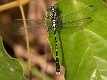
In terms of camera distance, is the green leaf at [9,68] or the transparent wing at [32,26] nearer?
the green leaf at [9,68]

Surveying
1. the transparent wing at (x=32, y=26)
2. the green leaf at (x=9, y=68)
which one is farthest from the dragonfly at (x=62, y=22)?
the green leaf at (x=9, y=68)

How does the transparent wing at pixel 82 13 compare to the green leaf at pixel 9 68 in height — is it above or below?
above

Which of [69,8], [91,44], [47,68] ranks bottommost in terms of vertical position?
[47,68]

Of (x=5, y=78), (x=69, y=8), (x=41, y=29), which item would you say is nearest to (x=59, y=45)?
(x=69, y=8)

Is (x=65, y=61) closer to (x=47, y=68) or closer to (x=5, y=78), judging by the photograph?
(x=5, y=78)

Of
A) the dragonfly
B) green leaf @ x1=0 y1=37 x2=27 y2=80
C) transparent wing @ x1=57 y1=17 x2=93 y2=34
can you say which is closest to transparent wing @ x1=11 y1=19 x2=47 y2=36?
the dragonfly

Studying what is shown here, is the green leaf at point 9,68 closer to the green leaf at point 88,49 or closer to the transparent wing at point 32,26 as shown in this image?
the green leaf at point 88,49

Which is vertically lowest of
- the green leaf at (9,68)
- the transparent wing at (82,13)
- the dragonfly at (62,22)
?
the green leaf at (9,68)
